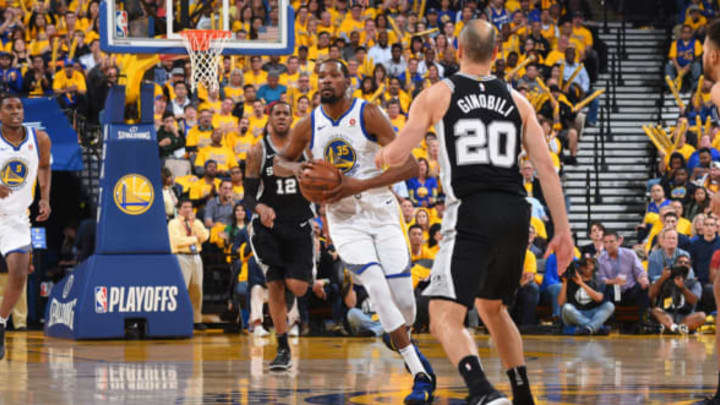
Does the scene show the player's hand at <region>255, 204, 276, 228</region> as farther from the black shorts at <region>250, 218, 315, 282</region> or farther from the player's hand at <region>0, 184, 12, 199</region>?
the player's hand at <region>0, 184, 12, 199</region>

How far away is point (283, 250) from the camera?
9891mm

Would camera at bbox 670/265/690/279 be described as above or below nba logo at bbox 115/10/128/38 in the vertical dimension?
below

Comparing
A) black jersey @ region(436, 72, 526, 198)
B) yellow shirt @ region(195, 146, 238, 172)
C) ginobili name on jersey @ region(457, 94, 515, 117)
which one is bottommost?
yellow shirt @ region(195, 146, 238, 172)

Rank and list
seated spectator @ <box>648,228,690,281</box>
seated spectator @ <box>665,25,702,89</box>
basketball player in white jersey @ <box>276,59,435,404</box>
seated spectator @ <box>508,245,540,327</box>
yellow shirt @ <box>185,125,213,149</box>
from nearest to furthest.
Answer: basketball player in white jersey @ <box>276,59,435,404</box> → seated spectator @ <box>508,245,540,327</box> → seated spectator @ <box>648,228,690,281</box> → yellow shirt @ <box>185,125,213,149</box> → seated spectator @ <box>665,25,702,89</box>

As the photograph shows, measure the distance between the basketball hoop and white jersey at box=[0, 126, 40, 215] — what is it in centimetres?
232

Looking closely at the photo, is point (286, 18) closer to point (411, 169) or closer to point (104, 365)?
point (104, 365)

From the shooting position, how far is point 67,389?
25.1ft

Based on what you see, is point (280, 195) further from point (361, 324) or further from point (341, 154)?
point (361, 324)

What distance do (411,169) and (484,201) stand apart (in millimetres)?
1685

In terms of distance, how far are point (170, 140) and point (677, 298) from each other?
7686 mm

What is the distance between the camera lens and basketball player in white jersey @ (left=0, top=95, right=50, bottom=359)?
34.2 feet

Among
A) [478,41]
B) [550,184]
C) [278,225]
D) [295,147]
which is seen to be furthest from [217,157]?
[550,184]

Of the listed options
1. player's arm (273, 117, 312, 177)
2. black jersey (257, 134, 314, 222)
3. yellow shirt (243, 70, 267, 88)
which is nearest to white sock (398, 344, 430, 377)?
player's arm (273, 117, 312, 177)

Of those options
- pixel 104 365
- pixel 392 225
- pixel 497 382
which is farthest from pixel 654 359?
pixel 104 365
